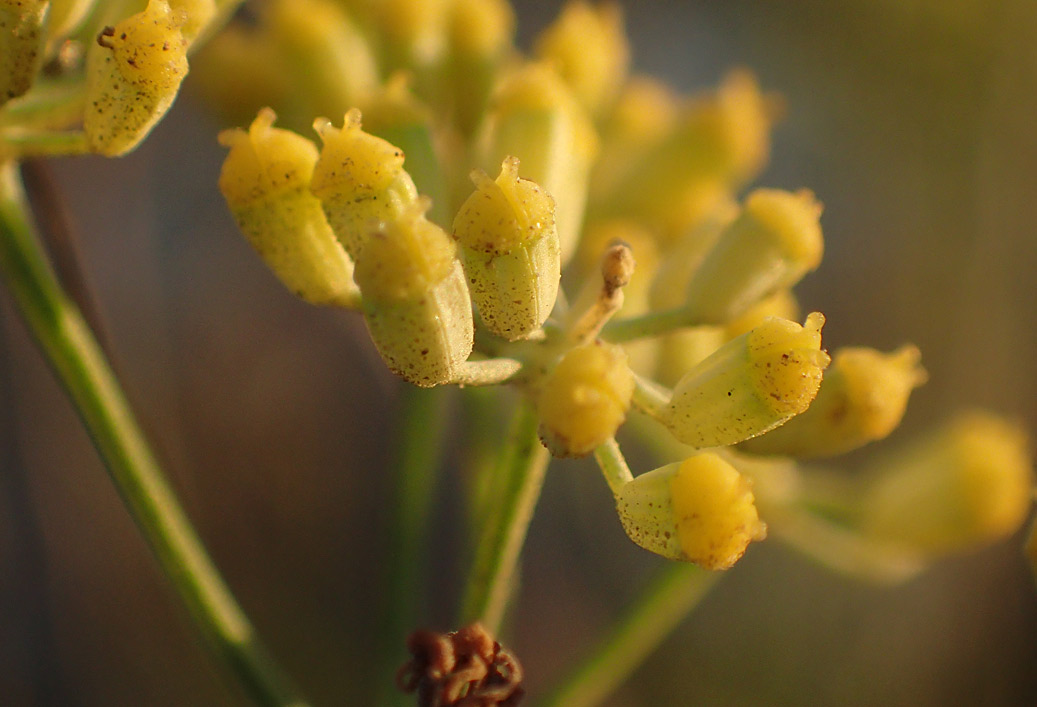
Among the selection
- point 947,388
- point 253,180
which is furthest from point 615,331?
point 947,388

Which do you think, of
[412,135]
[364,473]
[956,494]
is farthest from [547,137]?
[364,473]

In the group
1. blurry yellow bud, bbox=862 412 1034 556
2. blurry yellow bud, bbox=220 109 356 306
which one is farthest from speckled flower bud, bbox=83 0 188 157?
blurry yellow bud, bbox=862 412 1034 556

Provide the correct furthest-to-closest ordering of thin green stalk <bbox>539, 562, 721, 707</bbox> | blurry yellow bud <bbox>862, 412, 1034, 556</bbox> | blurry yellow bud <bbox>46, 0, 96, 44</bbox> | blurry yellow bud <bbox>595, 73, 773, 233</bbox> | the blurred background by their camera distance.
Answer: the blurred background, blurry yellow bud <bbox>595, 73, 773, 233</bbox>, blurry yellow bud <bbox>862, 412, 1034, 556</bbox>, thin green stalk <bbox>539, 562, 721, 707</bbox>, blurry yellow bud <bbox>46, 0, 96, 44</bbox>

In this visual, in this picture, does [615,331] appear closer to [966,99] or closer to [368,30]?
[368,30]

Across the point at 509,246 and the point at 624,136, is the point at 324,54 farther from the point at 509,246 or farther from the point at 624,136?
the point at 509,246

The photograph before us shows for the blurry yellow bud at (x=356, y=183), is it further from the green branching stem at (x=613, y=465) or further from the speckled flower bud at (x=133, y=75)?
the green branching stem at (x=613, y=465)

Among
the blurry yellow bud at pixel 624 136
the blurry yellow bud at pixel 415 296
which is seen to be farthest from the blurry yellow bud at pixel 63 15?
the blurry yellow bud at pixel 624 136

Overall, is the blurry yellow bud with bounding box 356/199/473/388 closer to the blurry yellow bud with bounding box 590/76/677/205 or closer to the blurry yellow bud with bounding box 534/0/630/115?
the blurry yellow bud with bounding box 534/0/630/115
